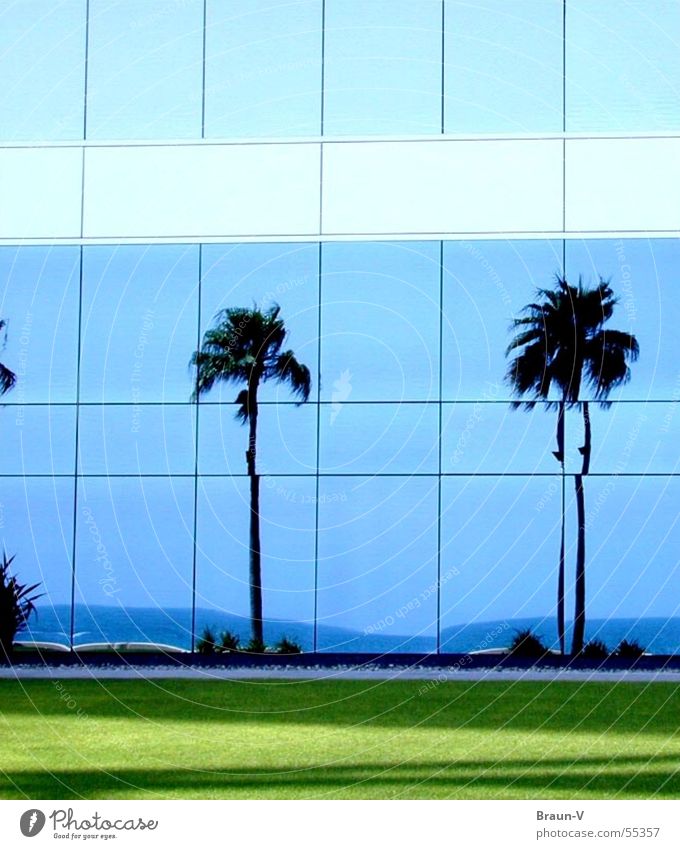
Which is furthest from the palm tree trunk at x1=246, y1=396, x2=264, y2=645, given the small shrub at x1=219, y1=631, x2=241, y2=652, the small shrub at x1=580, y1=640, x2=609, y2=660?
the small shrub at x1=580, y1=640, x2=609, y2=660

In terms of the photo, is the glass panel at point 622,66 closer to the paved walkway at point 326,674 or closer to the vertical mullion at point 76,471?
the vertical mullion at point 76,471

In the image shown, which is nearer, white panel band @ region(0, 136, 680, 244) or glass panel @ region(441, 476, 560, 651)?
white panel band @ region(0, 136, 680, 244)

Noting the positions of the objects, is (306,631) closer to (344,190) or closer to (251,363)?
(251,363)

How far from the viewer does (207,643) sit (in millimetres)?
22000

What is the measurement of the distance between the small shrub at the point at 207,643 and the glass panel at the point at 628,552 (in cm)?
529

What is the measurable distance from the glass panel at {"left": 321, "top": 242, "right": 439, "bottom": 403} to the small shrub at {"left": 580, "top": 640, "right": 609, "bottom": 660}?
4.34 m

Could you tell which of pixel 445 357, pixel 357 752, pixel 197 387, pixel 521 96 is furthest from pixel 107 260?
pixel 357 752

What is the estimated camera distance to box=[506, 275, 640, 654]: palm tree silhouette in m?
22.2

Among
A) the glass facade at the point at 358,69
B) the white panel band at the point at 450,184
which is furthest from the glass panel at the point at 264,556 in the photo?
the glass facade at the point at 358,69

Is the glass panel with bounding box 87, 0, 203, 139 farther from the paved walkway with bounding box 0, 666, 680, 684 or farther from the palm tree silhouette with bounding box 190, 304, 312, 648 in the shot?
the paved walkway with bounding box 0, 666, 680, 684

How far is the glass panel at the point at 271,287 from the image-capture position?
73.7 ft

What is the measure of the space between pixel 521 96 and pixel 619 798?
14.7 m

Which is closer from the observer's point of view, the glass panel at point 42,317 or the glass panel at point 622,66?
the glass panel at point 622,66

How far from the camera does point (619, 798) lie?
963cm
